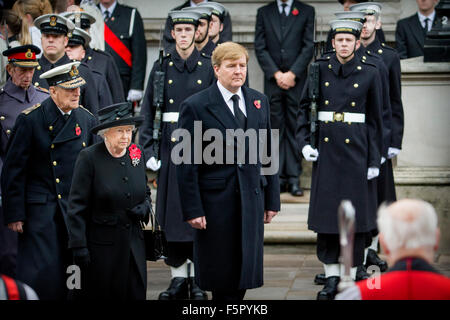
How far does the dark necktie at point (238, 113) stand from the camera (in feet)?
21.8

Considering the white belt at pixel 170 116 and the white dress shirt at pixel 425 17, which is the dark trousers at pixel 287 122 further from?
the white belt at pixel 170 116

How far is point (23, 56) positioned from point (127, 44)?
3.46 m

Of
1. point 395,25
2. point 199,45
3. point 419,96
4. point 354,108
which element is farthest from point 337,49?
point 395,25

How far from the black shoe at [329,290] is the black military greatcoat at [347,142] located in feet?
1.17

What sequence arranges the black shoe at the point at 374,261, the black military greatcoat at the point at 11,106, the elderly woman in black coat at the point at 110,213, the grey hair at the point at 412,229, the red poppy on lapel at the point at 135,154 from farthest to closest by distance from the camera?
the black shoe at the point at 374,261
the black military greatcoat at the point at 11,106
the red poppy on lapel at the point at 135,154
the elderly woman in black coat at the point at 110,213
the grey hair at the point at 412,229

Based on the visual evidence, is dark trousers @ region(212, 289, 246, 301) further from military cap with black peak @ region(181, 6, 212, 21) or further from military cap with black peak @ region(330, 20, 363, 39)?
military cap with black peak @ region(181, 6, 212, 21)

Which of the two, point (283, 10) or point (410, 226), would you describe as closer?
point (410, 226)

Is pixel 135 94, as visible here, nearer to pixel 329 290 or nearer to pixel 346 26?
pixel 346 26

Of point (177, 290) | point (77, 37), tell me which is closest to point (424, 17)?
point (77, 37)

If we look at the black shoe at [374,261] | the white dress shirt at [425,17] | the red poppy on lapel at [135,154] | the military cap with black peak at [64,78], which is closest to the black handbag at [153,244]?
the red poppy on lapel at [135,154]

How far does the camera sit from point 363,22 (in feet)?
27.8

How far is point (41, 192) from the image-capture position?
21.5 ft

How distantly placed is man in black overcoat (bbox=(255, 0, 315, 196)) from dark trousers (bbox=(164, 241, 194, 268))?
8.64ft

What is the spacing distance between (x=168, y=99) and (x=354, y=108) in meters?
1.43
